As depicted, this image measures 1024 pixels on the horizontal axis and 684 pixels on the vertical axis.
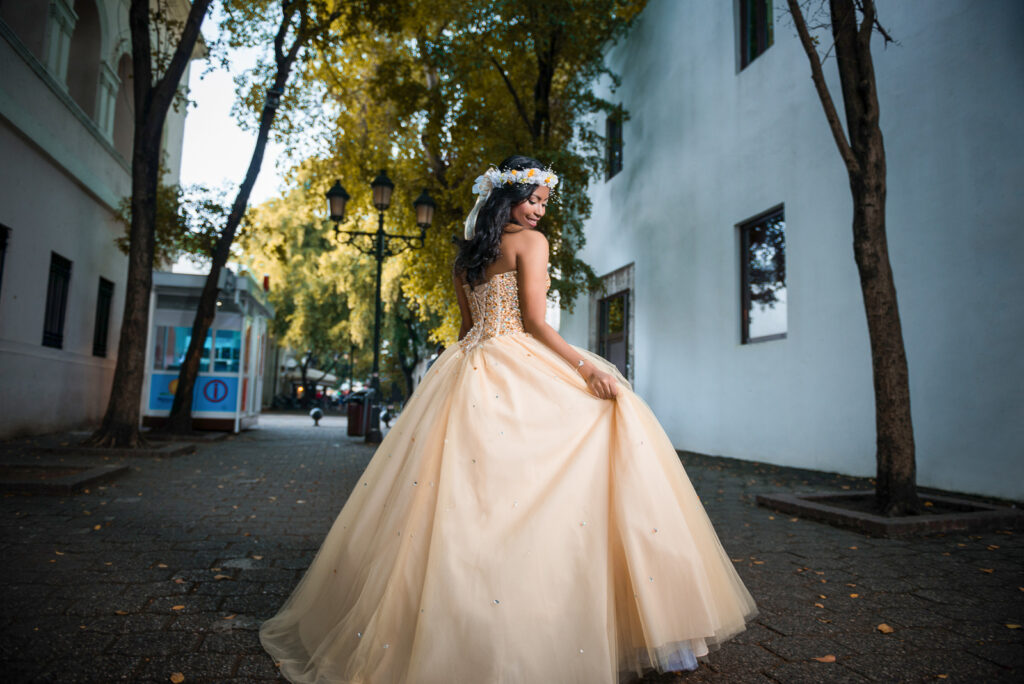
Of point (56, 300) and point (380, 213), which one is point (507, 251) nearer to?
point (380, 213)

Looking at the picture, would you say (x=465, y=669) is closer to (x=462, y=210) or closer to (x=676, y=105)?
(x=676, y=105)

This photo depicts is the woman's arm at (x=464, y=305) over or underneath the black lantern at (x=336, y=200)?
underneath

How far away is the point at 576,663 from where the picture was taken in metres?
1.87

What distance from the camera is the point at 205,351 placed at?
43.4 feet

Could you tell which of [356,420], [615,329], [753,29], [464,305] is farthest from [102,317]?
[753,29]

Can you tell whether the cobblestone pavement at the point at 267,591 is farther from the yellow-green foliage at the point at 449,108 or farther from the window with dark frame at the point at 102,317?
the window with dark frame at the point at 102,317

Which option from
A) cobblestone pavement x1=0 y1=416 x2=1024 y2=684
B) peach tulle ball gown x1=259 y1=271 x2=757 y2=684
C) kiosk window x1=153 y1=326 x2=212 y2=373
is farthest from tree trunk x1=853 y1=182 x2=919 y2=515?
kiosk window x1=153 y1=326 x2=212 y2=373

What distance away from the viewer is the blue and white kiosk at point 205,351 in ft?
41.7

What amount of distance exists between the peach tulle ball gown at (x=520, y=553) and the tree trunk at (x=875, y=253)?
332 cm

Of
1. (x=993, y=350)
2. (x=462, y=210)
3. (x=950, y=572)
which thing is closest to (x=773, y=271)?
(x=993, y=350)

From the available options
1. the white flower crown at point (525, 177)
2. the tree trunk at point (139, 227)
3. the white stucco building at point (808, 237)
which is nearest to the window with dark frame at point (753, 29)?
the white stucco building at point (808, 237)

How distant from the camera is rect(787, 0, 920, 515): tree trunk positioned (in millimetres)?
4941

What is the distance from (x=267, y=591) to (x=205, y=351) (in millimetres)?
11322

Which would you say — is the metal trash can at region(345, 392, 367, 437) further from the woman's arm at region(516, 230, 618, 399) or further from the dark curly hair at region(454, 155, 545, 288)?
the woman's arm at region(516, 230, 618, 399)
